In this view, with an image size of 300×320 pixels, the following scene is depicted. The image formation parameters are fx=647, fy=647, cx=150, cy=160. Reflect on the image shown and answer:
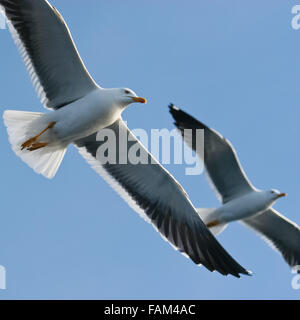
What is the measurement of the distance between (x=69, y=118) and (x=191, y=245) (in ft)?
6.74

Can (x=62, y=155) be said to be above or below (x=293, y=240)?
above

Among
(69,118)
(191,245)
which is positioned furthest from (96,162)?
(191,245)

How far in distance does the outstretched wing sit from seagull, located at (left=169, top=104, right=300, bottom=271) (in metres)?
3.01

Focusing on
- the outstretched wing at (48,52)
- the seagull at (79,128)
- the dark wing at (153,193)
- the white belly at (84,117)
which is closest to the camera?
the outstretched wing at (48,52)

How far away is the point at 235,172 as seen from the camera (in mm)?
10250

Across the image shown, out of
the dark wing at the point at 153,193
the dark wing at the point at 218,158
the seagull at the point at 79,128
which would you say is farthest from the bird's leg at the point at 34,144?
the dark wing at the point at 218,158

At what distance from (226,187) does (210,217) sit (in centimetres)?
68

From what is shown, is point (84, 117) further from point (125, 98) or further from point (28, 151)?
point (28, 151)

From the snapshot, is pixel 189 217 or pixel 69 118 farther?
pixel 189 217

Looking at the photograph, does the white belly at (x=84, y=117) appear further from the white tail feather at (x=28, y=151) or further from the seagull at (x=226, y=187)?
the seagull at (x=226, y=187)

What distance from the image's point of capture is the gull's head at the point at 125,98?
23.6 ft

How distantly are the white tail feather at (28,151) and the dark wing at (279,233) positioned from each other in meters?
4.33

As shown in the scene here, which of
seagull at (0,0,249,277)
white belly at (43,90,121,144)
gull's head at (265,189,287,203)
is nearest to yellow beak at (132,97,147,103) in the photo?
seagull at (0,0,249,277)

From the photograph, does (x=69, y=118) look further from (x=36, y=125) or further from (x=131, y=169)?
(x=131, y=169)
